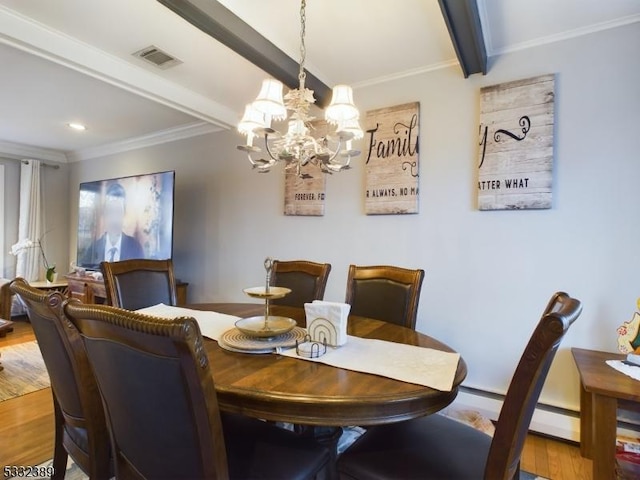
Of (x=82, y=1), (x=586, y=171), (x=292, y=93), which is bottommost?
(x=586, y=171)

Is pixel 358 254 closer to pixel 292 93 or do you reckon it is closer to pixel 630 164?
pixel 292 93

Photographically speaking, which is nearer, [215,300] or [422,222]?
[422,222]

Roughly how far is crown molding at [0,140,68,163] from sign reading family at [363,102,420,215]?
490 cm

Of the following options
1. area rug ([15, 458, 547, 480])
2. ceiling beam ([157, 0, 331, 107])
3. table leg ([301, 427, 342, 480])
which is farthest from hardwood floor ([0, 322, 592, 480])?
ceiling beam ([157, 0, 331, 107])

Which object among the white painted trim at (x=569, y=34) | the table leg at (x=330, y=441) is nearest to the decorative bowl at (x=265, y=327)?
the table leg at (x=330, y=441)

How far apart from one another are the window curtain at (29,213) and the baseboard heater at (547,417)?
5687 millimetres

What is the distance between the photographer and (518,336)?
2.18m

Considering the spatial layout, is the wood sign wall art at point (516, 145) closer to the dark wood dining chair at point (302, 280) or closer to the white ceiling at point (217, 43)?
the white ceiling at point (217, 43)

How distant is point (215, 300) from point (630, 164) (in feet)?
11.6

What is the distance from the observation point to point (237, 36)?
1.86m

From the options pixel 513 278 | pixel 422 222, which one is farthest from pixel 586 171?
pixel 422 222

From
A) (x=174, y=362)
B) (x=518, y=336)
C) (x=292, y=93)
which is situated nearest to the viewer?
(x=174, y=362)

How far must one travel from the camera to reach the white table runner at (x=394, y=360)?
1080 mm

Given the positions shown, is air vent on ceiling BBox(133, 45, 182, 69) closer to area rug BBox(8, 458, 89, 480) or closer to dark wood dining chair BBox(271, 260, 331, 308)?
dark wood dining chair BBox(271, 260, 331, 308)
